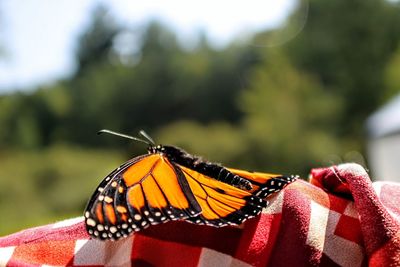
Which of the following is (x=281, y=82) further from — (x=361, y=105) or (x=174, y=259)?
(x=174, y=259)

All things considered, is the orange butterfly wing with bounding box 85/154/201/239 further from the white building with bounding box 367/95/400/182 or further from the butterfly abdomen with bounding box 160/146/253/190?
the white building with bounding box 367/95/400/182

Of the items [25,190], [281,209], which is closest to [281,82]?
[25,190]

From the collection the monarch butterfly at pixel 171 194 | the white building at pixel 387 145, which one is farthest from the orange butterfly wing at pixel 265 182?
the white building at pixel 387 145

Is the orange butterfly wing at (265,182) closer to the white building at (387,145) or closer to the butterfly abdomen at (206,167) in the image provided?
the butterfly abdomen at (206,167)

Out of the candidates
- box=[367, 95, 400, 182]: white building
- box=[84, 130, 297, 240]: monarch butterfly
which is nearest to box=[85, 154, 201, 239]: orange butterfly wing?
box=[84, 130, 297, 240]: monarch butterfly

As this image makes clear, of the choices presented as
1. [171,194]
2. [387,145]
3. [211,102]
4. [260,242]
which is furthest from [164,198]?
[211,102]
